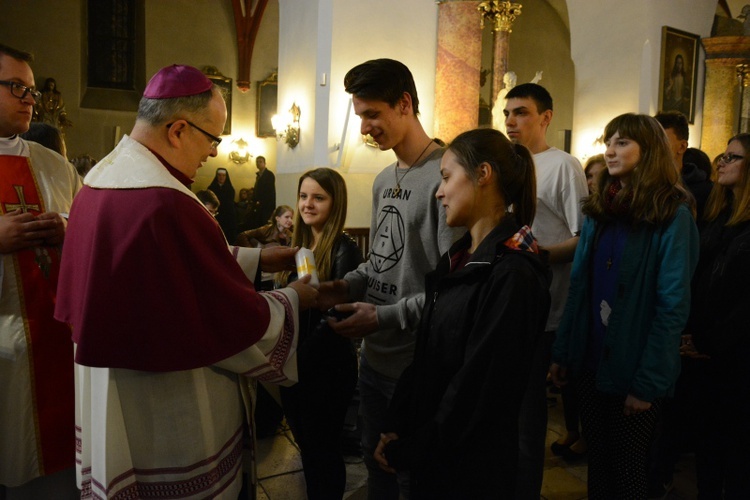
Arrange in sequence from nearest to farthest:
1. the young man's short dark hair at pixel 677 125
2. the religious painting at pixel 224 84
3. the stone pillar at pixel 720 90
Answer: the young man's short dark hair at pixel 677 125
the stone pillar at pixel 720 90
the religious painting at pixel 224 84

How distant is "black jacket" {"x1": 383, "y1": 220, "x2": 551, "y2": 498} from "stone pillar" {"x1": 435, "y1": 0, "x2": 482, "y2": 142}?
6.58 metres

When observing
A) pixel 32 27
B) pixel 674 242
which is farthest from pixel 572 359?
pixel 32 27

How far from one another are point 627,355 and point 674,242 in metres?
0.46

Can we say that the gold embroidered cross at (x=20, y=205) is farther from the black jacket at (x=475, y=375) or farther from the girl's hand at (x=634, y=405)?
the girl's hand at (x=634, y=405)

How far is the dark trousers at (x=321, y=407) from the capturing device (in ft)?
7.81

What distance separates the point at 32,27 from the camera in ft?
37.8

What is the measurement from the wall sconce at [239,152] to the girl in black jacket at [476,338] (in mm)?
12488

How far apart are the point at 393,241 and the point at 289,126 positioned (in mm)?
6811

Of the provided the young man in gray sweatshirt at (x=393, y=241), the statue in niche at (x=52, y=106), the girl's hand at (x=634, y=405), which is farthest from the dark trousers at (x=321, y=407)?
the statue in niche at (x=52, y=106)

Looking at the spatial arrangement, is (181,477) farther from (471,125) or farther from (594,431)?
(471,125)

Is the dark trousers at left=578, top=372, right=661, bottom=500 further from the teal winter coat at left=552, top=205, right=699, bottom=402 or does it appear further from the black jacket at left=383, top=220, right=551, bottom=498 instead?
the black jacket at left=383, top=220, right=551, bottom=498

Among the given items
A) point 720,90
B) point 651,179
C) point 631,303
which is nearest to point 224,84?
point 720,90

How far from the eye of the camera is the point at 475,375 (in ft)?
4.83

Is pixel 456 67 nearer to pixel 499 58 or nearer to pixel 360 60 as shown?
pixel 499 58
